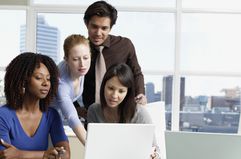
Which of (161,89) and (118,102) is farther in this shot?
(161,89)

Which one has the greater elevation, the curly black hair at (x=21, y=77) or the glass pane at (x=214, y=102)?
the curly black hair at (x=21, y=77)

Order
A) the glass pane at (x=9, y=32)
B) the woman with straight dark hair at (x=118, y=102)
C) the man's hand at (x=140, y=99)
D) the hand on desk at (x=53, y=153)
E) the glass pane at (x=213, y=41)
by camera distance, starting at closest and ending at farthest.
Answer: the hand on desk at (x=53, y=153) < the woman with straight dark hair at (x=118, y=102) < the man's hand at (x=140, y=99) < the glass pane at (x=213, y=41) < the glass pane at (x=9, y=32)

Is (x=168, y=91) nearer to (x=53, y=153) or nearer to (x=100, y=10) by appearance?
(x=100, y=10)

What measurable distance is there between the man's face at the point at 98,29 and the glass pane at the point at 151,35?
2.16m

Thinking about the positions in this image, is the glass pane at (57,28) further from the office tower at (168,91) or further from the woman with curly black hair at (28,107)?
the woman with curly black hair at (28,107)

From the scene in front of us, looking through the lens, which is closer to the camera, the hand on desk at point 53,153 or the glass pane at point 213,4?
the hand on desk at point 53,153

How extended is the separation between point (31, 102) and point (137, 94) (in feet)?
2.01

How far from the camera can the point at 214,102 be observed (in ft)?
15.2

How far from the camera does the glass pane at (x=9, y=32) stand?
4.65 m

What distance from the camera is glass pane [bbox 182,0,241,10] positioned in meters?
4.55

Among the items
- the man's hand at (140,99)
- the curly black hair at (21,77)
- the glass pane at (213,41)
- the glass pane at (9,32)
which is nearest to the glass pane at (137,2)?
the glass pane at (213,41)

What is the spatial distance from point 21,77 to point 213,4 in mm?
3180

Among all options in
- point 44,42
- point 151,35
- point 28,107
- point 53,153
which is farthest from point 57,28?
point 53,153

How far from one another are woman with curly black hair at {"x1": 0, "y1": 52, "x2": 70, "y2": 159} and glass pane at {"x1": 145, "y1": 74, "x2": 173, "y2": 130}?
2744mm
